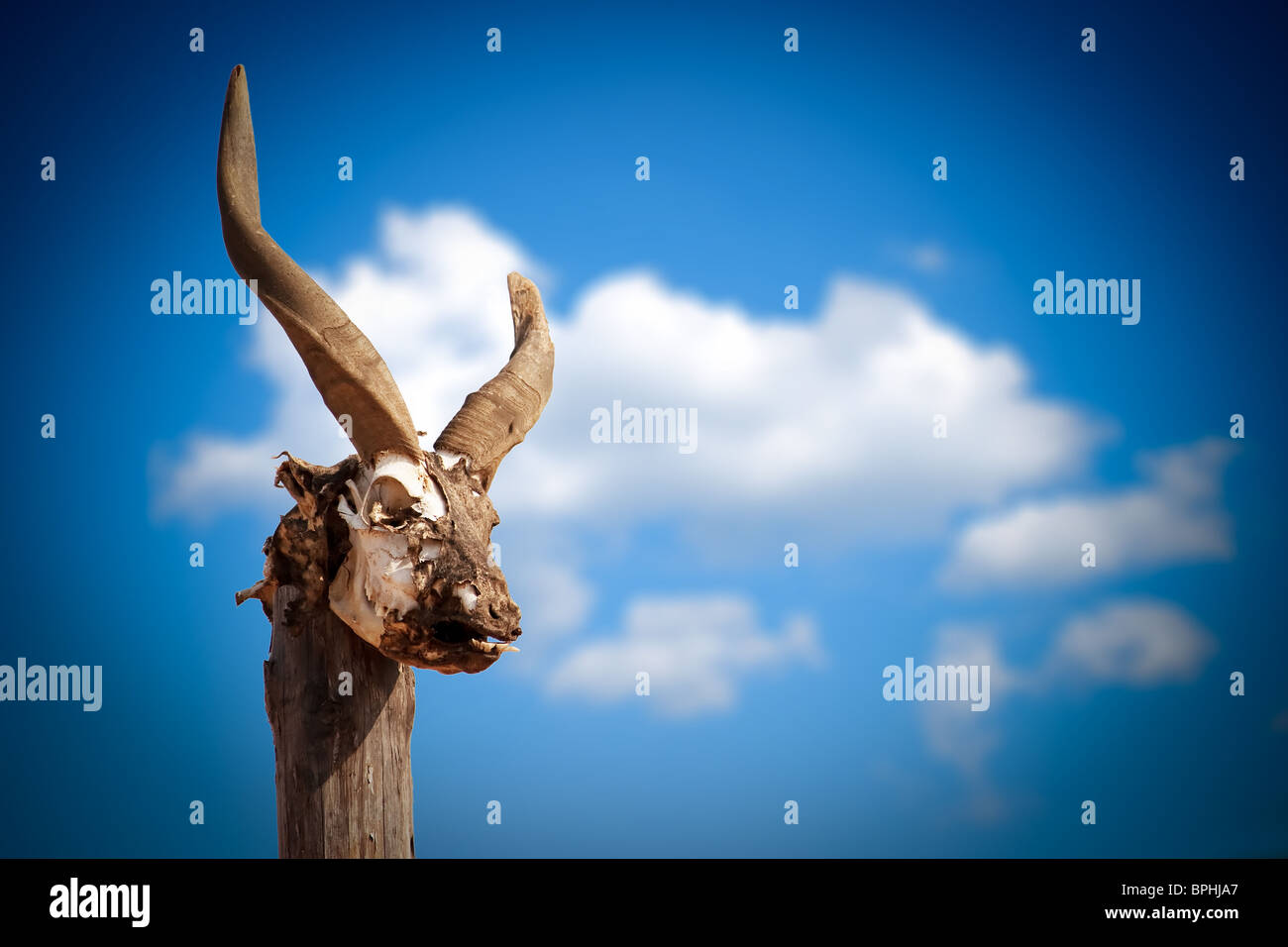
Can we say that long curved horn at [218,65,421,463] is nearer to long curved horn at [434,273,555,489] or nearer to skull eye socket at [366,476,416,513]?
skull eye socket at [366,476,416,513]

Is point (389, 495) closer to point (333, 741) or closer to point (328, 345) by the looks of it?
point (328, 345)

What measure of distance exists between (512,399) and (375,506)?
1347 mm

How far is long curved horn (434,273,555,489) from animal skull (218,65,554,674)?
7cm

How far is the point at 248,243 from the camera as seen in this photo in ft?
18.7

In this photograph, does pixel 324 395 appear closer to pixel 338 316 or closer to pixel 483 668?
pixel 338 316

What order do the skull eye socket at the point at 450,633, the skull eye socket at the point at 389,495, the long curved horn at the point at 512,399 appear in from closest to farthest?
the skull eye socket at the point at 450,633, the skull eye socket at the point at 389,495, the long curved horn at the point at 512,399

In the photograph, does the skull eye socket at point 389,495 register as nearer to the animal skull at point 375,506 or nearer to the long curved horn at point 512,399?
the animal skull at point 375,506

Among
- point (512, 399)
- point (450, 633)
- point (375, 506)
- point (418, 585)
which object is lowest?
point (450, 633)

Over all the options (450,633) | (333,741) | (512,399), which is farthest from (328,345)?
(333,741)

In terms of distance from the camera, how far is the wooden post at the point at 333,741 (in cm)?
559

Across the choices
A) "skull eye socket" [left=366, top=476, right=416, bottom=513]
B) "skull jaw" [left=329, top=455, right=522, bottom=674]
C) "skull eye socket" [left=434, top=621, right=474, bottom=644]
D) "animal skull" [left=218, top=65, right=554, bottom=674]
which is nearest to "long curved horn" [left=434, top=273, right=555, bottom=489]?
"animal skull" [left=218, top=65, right=554, bottom=674]

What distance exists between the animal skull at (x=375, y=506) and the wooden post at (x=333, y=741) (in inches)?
8.1

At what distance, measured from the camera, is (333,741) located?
18.5ft

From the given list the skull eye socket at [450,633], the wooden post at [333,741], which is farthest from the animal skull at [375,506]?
the wooden post at [333,741]
